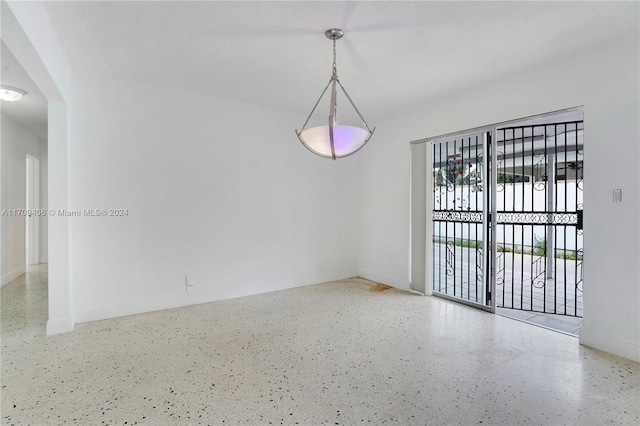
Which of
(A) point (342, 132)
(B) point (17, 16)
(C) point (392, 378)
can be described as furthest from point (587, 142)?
(B) point (17, 16)

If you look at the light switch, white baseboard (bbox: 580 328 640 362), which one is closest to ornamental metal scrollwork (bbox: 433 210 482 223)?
the light switch

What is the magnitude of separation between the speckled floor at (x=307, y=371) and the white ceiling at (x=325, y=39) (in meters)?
2.58

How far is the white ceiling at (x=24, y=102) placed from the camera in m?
2.99

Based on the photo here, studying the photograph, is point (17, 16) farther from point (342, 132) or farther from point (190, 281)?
point (190, 281)

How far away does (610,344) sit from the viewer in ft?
8.63

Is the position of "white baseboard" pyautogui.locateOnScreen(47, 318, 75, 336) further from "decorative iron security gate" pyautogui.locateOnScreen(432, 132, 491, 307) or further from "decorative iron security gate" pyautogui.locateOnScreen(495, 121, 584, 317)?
"decorative iron security gate" pyautogui.locateOnScreen(495, 121, 584, 317)

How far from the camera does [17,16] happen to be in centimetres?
169

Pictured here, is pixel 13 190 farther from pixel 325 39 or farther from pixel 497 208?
pixel 497 208

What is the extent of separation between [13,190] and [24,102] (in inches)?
66.5

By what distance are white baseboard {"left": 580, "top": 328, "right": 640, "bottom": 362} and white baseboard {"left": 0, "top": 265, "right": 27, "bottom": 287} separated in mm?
7248

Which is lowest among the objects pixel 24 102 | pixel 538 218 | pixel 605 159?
pixel 538 218

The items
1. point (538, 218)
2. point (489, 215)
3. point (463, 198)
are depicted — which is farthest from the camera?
point (463, 198)

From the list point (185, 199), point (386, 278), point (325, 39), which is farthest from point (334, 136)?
point (386, 278)

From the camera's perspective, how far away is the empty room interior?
2.11 metres
